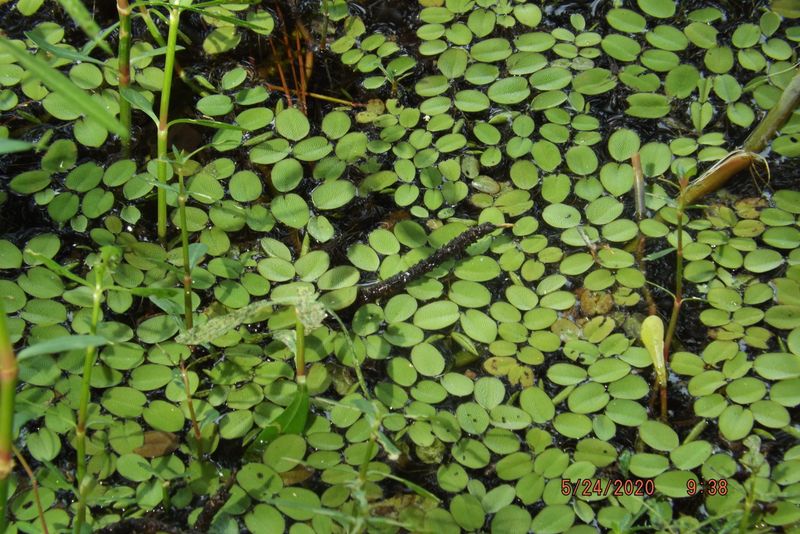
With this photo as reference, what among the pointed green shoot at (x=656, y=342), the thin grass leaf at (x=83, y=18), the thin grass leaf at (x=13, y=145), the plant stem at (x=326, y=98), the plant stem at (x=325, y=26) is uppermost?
the thin grass leaf at (x=83, y=18)

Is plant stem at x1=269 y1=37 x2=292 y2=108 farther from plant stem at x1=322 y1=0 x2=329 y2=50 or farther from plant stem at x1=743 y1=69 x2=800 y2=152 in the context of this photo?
plant stem at x1=743 y1=69 x2=800 y2=152

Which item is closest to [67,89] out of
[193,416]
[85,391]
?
[85,391]

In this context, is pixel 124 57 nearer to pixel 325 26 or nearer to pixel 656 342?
pixel 325 26

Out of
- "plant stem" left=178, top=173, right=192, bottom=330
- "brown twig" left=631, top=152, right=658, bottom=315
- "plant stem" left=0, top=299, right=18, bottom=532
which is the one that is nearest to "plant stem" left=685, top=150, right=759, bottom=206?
"brown twig" left=631, top=152, right=658, bottom=315

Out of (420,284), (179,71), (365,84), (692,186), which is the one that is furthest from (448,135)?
(179,71)

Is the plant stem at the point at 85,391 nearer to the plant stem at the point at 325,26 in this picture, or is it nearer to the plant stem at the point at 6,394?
the plant stem at the point at 6,394
